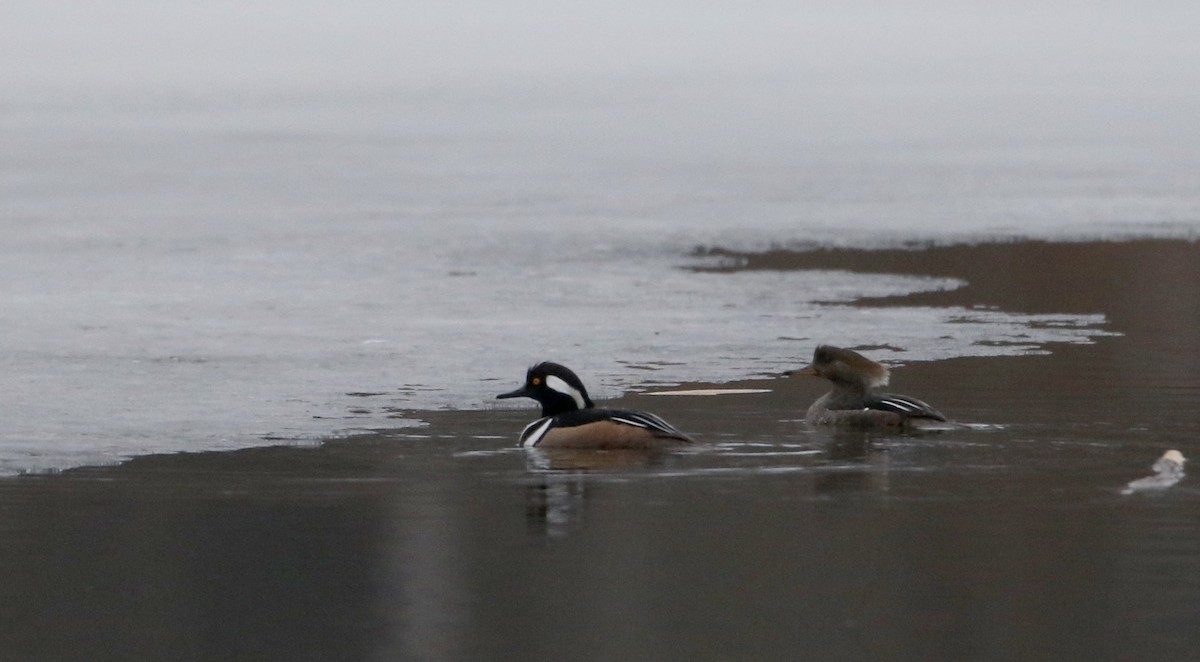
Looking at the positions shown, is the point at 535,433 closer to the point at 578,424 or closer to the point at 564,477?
the point at 578,424

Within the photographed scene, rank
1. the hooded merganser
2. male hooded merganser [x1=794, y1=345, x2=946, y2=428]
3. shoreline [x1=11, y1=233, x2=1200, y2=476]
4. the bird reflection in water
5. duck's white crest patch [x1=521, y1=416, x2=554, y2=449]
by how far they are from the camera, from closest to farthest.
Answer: the bird reflection in water → the hooded merganser → duck's white crest patch [x1=521, y1=416, x2=554, y2=449] → male hooded merganser [x1=794, y1=345, x2=946, y2=428] → shoreline [x1=11, y1=233, x2=1200, y2=476]

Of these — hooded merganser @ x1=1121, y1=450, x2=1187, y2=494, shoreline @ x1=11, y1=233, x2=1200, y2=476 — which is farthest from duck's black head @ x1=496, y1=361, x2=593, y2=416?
hooded merganser @ x1=1121, y1=450, x2=1187, y2=494

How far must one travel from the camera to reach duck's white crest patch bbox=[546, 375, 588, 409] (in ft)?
28.7

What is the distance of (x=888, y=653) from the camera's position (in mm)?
4934

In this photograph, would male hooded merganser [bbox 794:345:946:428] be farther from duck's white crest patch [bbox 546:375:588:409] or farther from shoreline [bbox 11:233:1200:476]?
duck's white crest patch [bbox 546:375:588:409]

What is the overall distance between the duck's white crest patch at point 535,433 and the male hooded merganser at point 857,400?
4.34 ft

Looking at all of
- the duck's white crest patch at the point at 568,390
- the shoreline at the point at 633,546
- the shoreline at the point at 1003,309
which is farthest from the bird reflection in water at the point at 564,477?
the shoreline at the point at 1003,309

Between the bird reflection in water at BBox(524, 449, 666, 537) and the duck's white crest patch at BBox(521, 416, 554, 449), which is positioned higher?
the duck's white crest patch at BBox(521, 416, 554, 449)

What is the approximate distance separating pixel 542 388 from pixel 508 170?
2040 cm

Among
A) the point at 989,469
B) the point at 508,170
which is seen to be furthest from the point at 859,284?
the point at 508,170

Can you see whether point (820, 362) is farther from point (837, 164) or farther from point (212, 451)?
point (837, 164)

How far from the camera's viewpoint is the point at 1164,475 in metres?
7.28

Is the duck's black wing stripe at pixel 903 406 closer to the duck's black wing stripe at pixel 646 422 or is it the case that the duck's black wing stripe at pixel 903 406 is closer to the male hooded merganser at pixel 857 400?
the male hooded merganser at pixel 857 400

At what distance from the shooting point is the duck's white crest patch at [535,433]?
837 centimetres
